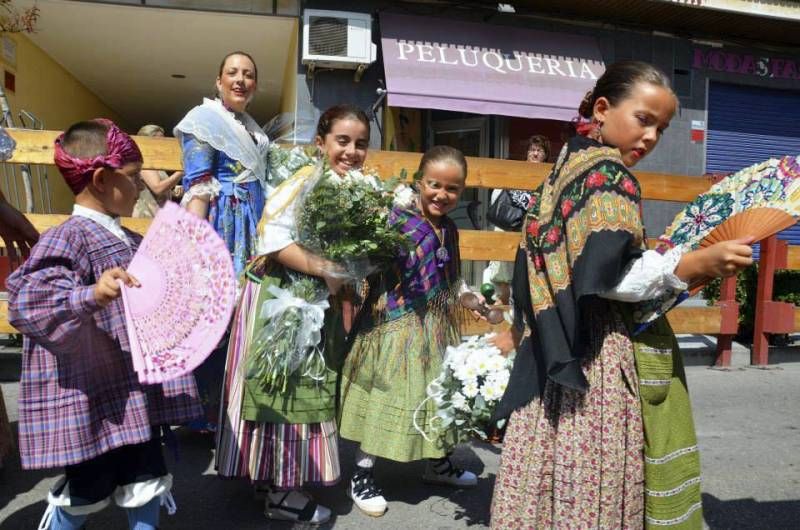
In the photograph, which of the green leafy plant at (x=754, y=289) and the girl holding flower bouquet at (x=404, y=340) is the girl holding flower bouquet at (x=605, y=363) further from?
the green leafy plant at (x=754, y=289)

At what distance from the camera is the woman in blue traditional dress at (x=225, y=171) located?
3.17 metres

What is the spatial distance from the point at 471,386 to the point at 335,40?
7.20 metres

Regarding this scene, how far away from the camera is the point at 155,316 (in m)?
1.88

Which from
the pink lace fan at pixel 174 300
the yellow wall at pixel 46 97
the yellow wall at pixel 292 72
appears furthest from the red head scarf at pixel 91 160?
the yellow wall at pixel 46 97

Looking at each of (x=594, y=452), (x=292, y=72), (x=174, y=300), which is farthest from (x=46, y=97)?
(x=594, y=452)

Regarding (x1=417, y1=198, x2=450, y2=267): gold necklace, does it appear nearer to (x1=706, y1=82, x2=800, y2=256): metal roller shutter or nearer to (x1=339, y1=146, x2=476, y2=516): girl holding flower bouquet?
(x1=339, y1=146, x2=476, y2=516): girl holding flower bouquet

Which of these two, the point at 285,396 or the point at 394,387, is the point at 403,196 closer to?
the point at 394,387

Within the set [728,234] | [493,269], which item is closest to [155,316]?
[728,234]

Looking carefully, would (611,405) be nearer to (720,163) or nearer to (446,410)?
(446,410)

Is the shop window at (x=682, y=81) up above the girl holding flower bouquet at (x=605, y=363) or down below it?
above

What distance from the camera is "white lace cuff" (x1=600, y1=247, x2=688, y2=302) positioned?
1779 millimetres

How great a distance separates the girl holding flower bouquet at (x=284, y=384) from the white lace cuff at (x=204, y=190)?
1.75ft

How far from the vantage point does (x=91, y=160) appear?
6.86ft

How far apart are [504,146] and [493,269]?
4059mm
